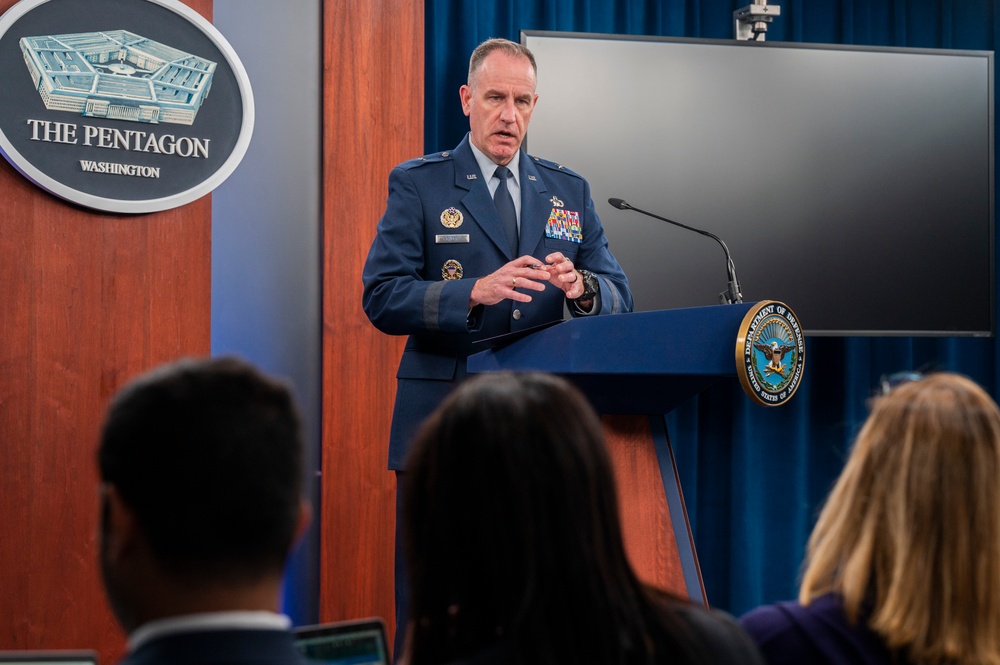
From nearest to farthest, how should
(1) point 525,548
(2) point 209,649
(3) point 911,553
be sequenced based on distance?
(2) point 209,649, (1) point 525,548, (3) point 911,553

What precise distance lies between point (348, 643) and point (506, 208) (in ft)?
5.62

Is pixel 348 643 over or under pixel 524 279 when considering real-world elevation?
under

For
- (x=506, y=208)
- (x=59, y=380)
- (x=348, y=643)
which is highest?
(x=506, y=208)

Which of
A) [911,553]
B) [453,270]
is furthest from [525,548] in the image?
[453,270]

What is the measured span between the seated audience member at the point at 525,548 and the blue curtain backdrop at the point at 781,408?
320 centimetres

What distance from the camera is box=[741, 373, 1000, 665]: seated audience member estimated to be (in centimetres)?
110

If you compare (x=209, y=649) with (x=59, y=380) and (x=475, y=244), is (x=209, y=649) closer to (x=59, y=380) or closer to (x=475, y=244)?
(x=475, y=244)

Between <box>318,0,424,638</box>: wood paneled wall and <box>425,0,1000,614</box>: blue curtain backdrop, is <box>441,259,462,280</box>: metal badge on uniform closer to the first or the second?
<box>318,0,424,638</box>: wood paneled wall

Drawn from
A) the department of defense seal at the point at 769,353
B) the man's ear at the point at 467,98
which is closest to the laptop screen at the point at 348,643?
the department of defense seal at the point at 769,353

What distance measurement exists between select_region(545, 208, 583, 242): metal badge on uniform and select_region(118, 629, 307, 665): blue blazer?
1.99 meters

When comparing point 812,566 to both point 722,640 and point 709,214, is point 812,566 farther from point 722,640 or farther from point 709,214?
point 709,214

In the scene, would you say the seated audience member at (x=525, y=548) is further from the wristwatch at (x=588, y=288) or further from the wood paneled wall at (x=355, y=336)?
the wood paneled wall at (x=355, y=336)

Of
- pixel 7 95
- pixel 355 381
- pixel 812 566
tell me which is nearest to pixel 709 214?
pixel 355 381

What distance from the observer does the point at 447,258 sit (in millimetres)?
2680
